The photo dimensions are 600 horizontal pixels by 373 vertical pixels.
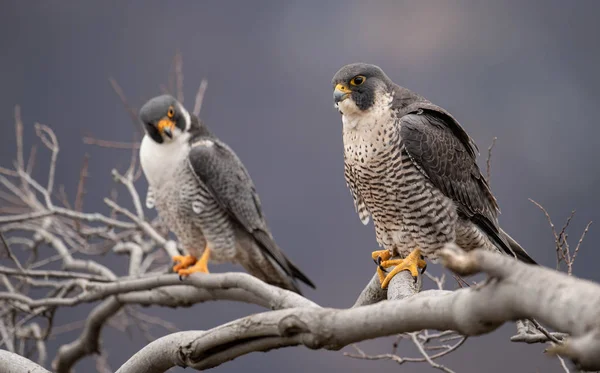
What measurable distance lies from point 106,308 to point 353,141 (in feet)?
6.95

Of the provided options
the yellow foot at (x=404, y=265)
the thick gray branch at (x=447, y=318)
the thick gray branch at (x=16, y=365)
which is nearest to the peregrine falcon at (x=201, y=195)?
the yellow foot at (x=404, y=265)

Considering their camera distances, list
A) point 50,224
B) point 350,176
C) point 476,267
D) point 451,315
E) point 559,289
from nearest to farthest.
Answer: point 559,289
point 476,267
point 451,315
point 350,176
point 50,224

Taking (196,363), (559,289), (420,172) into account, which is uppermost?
(420,172)

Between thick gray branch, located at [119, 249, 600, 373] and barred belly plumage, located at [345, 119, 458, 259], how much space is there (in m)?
1.18

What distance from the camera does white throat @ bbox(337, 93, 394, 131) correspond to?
2.97m

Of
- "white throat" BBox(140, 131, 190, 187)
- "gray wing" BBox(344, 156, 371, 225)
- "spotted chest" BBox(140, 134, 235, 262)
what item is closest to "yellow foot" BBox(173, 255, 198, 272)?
"spotted chest" BBox(140, 134, 235, 262)

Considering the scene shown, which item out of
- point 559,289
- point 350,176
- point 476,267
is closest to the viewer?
point 559,289

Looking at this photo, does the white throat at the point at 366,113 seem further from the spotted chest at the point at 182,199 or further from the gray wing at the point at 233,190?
the spotted chest at the point at 182,199

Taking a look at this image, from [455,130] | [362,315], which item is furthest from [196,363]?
[455,130]

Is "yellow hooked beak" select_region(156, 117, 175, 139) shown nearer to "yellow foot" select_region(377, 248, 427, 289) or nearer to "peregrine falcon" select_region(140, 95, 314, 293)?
"peregrine falcon" select_region(140, 95, 314, 293)

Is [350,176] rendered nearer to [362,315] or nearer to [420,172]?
[420,172]

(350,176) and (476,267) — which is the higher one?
(350,176)

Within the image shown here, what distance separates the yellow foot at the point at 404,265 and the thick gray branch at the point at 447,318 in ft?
3.12

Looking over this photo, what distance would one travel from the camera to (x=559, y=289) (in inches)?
47.0
